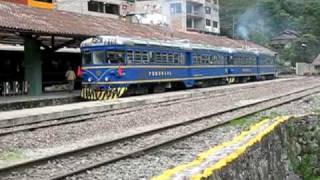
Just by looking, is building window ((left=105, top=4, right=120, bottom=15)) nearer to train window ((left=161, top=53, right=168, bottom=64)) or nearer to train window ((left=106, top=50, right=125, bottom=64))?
train window ((left=161, top=53, right=168, bottom=64))

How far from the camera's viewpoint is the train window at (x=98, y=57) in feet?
80.1

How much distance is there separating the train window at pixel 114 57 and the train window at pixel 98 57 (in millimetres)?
232

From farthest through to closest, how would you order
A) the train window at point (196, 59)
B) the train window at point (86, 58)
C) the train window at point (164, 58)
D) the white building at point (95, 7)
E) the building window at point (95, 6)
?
1. the building window at point (95, 6)
2. the white building at point (95, 7)
3. the train window at point (196, 59)
4. the train window at point (164, 58)
5. the train window at point (86, 58)

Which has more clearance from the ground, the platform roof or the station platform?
the platform roof

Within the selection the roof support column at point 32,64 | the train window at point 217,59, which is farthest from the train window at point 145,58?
the train window at point 217,59

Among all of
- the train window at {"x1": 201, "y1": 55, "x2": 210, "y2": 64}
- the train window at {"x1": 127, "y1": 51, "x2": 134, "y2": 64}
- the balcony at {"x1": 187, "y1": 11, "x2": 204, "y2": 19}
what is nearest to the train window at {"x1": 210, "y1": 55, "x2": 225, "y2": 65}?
the train window at {"x1": 201, "y1": 55, "x2": 210, "y2": 64}

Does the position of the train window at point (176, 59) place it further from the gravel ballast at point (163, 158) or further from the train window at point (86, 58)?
the gravel ballast at point (163, 158)

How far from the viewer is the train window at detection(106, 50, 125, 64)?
954 inches

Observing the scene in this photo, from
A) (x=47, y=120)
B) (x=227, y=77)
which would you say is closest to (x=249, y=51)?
(x=227, y=77)

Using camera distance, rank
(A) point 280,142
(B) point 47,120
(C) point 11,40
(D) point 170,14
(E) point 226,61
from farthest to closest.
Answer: (D) point 170,14 < (E) point 226,61 < (C) point 11,40 < (B) point 47,120 < (A) point 280,142

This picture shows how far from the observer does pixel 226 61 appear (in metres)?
38.2

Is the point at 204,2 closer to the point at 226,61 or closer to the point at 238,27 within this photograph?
the point at 238,27

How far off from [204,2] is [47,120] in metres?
71.4

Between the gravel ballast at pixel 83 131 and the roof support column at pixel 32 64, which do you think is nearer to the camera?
the gravel ballast at pixel 83 131
